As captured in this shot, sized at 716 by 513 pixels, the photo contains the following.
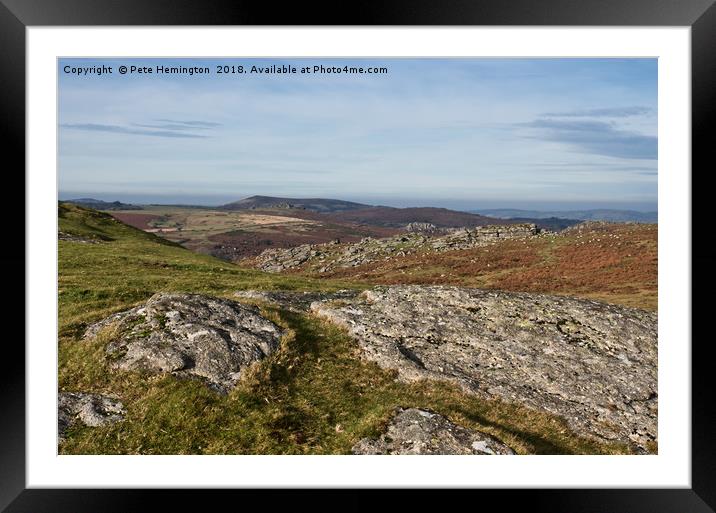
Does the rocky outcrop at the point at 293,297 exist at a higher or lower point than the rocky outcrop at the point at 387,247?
lower

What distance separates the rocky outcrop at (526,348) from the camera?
15500mm

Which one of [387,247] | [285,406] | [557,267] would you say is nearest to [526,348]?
[285,406]

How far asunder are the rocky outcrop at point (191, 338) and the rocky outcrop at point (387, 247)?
229 ft

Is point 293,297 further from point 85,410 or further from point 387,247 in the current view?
point 387,247

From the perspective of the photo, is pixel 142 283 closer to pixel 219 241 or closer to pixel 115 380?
pixel 115 380

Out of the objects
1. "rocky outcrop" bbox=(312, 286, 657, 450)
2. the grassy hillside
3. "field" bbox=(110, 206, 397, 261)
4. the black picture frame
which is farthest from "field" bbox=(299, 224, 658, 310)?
"field" bbox=(110, 206, 397, 261)

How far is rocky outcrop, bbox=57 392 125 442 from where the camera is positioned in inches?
449

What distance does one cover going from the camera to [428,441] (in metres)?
11.7

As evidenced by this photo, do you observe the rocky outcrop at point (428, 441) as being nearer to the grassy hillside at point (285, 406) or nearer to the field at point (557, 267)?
the grassy hillside at point (285, 406)
